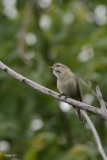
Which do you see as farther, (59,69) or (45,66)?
(45,66)

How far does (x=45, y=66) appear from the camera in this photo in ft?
32.6

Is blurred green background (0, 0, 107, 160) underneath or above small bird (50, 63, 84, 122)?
above

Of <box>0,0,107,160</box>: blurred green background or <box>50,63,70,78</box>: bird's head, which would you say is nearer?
<box>50,63,70,78</box>: bird's head

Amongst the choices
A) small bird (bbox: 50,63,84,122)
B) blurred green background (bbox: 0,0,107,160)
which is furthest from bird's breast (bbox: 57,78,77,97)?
blurred green background (bbox: 0,0,107,160)

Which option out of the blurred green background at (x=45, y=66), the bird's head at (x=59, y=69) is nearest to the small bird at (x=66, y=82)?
the bird's head at (x=59, y=69)

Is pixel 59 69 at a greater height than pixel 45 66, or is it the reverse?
pixel 45 66

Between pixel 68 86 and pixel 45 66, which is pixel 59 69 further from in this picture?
pixel 45 66

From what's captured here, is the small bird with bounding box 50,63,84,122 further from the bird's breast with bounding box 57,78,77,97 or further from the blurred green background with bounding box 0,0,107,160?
the blurred green background with bounding box 0,0,107,160

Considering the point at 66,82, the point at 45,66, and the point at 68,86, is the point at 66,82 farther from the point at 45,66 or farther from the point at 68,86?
the point at 45,66

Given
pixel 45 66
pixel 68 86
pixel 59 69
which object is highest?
pixel 45 66

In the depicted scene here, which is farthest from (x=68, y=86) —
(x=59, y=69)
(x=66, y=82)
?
(x=59, y=69)

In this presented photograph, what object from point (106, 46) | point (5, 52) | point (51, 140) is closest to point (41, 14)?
point (5, 52)

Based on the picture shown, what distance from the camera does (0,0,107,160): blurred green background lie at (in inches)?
357

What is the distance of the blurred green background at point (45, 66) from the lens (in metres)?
9.07
